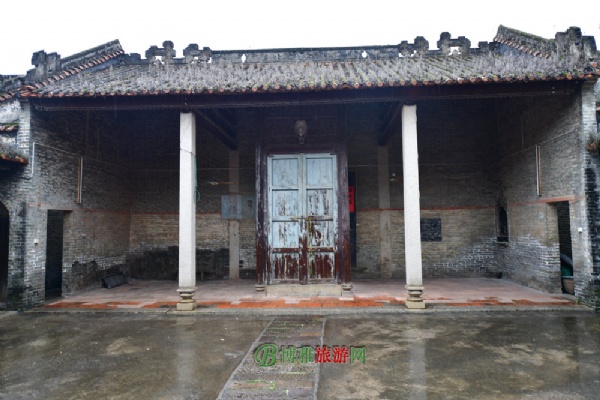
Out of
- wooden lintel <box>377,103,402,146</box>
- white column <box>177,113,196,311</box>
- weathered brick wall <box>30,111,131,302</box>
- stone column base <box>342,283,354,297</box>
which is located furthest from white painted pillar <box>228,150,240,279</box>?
wooden lintel <box>377,103,402,146</box>

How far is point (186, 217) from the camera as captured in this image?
742 cm

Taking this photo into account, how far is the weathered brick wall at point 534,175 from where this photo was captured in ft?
24.7

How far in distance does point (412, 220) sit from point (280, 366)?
4046 mm

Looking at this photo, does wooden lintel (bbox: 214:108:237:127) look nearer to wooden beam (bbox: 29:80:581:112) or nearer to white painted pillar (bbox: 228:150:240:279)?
white painted pillar (bbox: 228:150:240:279)

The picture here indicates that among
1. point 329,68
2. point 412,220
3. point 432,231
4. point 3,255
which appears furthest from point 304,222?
point 3,255

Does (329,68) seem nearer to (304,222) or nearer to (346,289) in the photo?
(304,222)

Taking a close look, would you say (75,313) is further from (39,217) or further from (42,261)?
(39,217)

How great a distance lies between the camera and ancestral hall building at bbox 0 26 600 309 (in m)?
7.26

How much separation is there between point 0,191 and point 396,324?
8.26 meters

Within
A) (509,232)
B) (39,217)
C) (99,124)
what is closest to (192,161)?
(39,217)

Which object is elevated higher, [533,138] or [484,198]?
[533,138]

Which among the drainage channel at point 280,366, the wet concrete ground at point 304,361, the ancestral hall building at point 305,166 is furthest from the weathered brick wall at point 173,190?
the drainage channel at point 280,366

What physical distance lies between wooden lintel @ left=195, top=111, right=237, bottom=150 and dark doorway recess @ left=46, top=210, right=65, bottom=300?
14.4 ft

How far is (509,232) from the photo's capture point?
10.0 meters
